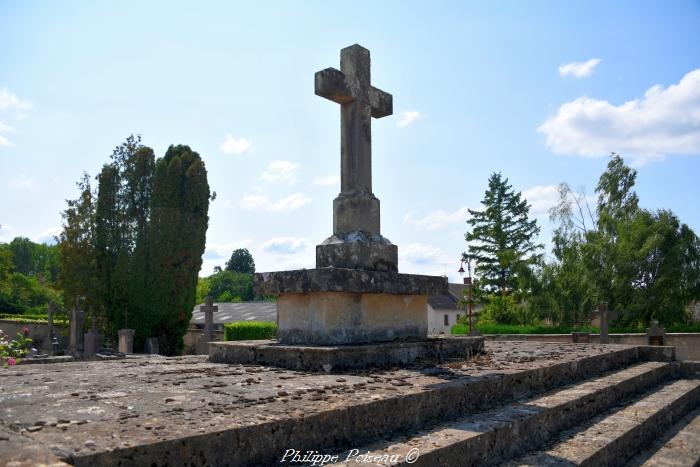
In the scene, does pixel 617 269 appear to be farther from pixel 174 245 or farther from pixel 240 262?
pixel 240 262

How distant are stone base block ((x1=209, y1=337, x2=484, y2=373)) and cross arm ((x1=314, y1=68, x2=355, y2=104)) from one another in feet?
8.74

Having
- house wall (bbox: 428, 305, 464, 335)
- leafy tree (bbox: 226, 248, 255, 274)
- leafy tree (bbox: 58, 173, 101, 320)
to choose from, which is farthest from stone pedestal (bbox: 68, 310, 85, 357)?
leafy tree (bbox: 226, 248, 255, 274)

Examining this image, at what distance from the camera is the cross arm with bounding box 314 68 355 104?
5.54 metres

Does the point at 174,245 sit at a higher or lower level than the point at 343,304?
higher

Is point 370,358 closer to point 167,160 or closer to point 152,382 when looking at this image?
point 152,382

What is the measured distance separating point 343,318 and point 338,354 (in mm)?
638

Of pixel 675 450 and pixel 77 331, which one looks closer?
pixel 675 450

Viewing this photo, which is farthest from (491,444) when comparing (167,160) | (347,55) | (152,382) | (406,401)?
(167,160)

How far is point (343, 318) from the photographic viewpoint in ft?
16.2

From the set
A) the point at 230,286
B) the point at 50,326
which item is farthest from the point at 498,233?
the point at 230,286

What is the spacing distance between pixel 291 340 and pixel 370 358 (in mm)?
920

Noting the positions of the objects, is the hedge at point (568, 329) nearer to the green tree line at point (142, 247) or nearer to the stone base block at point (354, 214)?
the green tree line at point (142, 247)

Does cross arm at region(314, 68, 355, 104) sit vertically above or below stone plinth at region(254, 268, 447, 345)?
above

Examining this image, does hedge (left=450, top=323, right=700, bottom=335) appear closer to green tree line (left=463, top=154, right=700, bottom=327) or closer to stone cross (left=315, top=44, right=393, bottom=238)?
green tree line (left=463, top=154, right=700, bottom=327)
